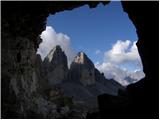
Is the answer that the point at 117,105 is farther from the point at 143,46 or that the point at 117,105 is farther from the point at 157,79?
the point at 143,46

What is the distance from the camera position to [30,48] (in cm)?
4944

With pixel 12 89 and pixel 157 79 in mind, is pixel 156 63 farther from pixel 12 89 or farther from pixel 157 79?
pixel 12 89

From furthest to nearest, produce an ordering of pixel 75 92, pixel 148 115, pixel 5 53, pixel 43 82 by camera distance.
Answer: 1. pixel 75 92
2. pixel 43 82
3. pixel 5 53
4. pixel 148 115

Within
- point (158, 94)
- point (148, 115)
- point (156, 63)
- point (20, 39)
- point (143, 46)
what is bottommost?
point (148, 115)

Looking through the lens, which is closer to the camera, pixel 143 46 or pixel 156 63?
pixel 156 63

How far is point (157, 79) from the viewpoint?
25.0 m

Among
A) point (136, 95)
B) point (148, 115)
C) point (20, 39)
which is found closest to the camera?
point (148, 115)

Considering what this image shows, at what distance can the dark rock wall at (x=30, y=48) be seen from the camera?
26359 millimetres

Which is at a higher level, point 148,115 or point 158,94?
point 158,94

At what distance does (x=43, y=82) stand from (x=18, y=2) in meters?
97.0

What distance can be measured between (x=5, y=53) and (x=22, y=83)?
750 cm

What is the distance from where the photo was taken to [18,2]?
105ft


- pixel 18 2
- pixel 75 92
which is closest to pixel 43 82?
pixel 75 92

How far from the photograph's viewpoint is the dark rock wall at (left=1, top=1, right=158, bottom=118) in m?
26.4
